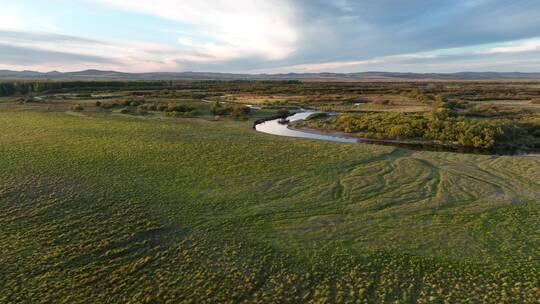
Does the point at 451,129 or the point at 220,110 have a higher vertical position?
the point at 220,110

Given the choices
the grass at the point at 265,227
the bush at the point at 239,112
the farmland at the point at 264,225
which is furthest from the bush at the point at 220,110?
the grass at the point at 265,227

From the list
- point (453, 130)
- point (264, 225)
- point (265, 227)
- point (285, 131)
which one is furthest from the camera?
point (285, 131)

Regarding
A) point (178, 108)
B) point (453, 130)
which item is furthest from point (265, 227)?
point (178, 108)

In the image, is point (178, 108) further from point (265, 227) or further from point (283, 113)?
point (265, 227)

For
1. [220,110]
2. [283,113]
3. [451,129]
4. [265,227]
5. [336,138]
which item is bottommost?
[265,227]

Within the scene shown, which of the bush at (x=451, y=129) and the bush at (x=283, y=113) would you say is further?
the bush at (x=283, y=113)

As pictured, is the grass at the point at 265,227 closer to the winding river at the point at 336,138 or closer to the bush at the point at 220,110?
the winding river at the point at 336,138

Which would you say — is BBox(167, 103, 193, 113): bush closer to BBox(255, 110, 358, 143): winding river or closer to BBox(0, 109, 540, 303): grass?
BBox(255, 110, 358, 143): winding river
